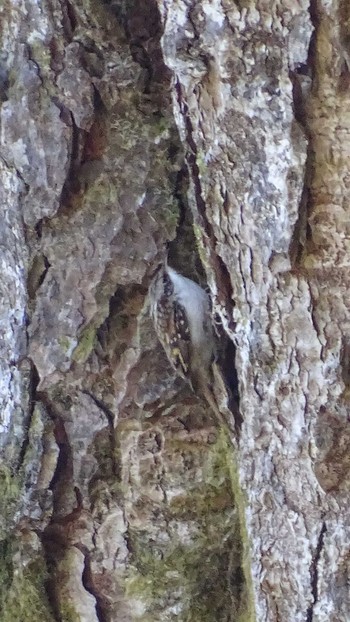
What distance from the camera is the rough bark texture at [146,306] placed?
0.85 metres

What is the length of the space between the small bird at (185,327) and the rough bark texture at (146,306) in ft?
0.07

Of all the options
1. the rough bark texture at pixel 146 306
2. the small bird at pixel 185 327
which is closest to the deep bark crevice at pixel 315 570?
the rough bark texture at pixel 146 306

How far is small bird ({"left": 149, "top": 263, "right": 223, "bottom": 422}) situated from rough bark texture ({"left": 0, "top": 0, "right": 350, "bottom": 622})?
21 millimetres

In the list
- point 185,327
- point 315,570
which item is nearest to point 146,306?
point 185,327

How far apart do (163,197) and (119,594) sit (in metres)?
0.63

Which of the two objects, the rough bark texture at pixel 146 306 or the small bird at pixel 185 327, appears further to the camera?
the small bird at pixel 185 327

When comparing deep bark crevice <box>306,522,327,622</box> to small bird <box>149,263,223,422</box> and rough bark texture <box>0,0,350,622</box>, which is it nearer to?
rough bark texture <box>0,0,350,622</box>

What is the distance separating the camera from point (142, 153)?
1028 mm

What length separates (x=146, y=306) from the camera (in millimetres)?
1088

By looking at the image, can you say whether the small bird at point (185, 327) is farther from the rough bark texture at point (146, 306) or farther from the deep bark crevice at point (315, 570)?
the deep bark crevice at point (315, 570)

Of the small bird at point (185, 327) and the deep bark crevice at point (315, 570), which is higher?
the small bird at point (185, 327)

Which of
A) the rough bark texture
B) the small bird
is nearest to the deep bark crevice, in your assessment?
the rough bark texture

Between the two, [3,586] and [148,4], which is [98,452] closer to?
[3,586]

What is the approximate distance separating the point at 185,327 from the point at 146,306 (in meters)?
→ 0.07
